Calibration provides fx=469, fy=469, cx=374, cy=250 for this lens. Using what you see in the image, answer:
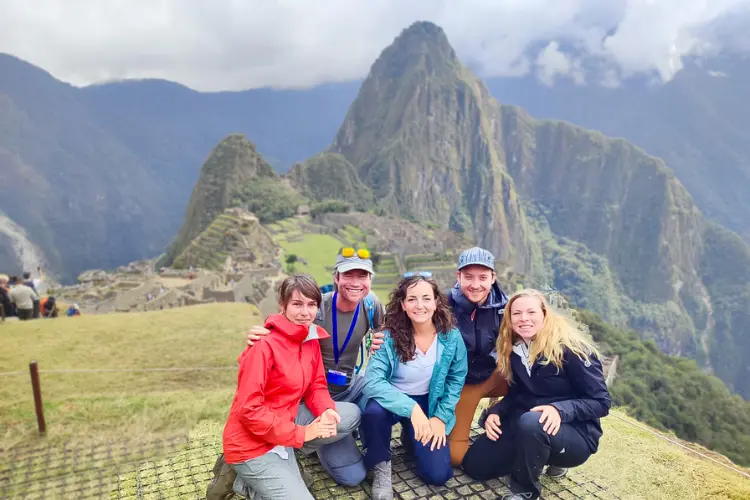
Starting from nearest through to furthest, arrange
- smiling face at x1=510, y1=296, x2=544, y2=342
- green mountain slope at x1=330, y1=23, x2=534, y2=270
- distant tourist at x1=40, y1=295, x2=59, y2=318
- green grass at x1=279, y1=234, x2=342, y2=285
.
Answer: smiling face at x1=510, y1=296, x2=544, y2=342 → distant tourist at x1=40, y1=295, x2=59, y2=318 → green grass at x1=279, y1=234, x2=342, y2=285 → green mountain slope at x1=330, y1=23, x2=534, y2=270

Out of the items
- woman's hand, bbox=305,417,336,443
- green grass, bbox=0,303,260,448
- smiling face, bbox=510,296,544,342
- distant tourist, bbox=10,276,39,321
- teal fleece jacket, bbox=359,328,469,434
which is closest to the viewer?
woman's hand, bbox=305,417,336,443

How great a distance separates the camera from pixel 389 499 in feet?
10.8

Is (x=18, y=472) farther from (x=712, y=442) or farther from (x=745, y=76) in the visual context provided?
(x=745, y=76)

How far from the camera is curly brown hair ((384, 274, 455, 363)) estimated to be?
11.0 ft

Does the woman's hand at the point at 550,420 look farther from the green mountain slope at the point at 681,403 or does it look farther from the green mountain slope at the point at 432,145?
the green mountain slope at the point at 432,145

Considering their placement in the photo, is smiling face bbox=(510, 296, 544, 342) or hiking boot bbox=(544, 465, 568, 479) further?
hiking boot bbox=(544, 465, 568, 479)

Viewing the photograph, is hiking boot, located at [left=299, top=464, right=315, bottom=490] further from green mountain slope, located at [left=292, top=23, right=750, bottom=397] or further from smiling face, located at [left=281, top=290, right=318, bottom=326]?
green mountain slope, located at [left=292, top=23, right=750, bottom=397]

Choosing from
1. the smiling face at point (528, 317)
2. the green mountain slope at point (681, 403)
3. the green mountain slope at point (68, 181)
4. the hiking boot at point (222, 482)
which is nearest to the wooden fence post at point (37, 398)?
the hiking boot at point (222, 482)

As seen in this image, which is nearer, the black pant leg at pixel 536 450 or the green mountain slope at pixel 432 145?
the black pant leg at pixel 536 450

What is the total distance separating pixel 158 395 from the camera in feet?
21.1

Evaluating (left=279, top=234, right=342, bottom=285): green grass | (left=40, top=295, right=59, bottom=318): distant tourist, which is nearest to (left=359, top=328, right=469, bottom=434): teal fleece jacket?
(left=40, top=295, right=59, bottom=318): distant tourist

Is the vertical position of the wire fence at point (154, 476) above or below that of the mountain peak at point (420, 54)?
below

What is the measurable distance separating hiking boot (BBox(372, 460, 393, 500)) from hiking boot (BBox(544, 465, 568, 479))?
127 centimetres

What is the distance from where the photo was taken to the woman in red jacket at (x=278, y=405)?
9.36 ft
